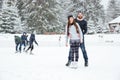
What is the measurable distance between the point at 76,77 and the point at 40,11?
1757 inches

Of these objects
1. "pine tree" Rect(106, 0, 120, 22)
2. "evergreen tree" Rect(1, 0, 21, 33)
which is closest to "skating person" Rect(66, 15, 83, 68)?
"evergreen tree" Rect(1, 0, 21, 33)

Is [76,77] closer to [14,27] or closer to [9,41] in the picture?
[9,41]

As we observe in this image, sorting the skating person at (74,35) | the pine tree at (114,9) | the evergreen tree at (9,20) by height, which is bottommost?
the skating person at (74,35)

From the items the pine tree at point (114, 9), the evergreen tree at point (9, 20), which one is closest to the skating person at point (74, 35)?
the evergreen tree at point (9, 20)

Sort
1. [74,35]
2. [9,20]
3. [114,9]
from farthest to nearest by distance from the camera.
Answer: [114,9] → [9,20] → [74,35]

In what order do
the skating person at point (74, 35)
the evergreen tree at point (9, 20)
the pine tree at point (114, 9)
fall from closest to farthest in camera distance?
the skating person at point (74, 35) → the evergreen tree at point (9, 20) → the pine tree at point (114, 9)

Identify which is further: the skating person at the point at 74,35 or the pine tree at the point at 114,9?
the pine tree at the point at 114,9

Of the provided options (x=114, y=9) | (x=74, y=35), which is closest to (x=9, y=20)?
(x=74, y=35)

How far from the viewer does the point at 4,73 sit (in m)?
8.70

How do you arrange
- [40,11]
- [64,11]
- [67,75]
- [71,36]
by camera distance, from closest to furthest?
[67,75] → [71,36] → [40,11] → [64,11]

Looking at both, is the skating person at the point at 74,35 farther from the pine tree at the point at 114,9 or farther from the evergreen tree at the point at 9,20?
the pine tree at the point at 114,9

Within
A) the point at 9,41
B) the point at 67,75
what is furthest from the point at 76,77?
the point at 9,41

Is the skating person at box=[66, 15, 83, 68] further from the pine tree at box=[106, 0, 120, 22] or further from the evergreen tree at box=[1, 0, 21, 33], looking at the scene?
the pine tree at box=[106, 0, 120, 22]

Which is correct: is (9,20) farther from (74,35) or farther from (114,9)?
(114,9)
